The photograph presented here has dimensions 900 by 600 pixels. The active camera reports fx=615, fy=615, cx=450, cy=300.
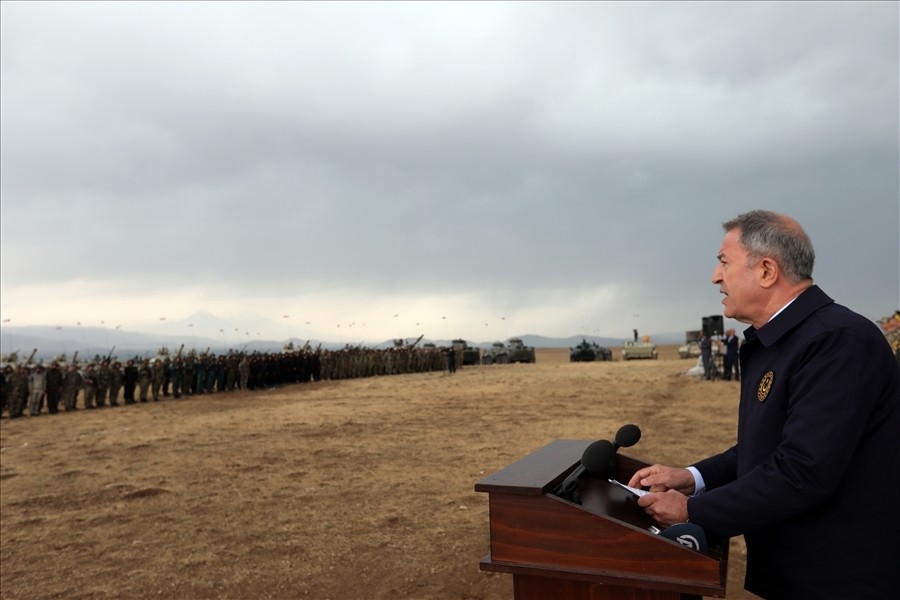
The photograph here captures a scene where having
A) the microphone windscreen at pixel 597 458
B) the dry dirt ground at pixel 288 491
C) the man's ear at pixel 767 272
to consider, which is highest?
the man's ear at pixel 767 272

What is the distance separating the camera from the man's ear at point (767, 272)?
1.76 metres

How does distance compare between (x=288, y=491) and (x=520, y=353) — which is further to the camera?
(x=520, y=353)

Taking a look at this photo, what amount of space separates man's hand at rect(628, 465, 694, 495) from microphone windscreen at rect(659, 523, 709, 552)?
0.94 ft

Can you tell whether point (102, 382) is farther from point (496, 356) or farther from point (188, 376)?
point (496, 356)

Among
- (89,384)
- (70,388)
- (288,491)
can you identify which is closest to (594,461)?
(288,491)

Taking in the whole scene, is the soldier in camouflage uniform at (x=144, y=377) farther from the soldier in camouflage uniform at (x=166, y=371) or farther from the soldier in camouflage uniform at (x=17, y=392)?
the soldier in camouflage uniform at (x=17, y=392)

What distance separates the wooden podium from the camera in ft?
5.04

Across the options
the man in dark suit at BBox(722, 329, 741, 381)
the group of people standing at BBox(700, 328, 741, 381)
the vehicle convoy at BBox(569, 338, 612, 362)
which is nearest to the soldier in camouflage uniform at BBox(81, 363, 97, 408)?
the group of people standing at BBox(700, 328, 741, 381)

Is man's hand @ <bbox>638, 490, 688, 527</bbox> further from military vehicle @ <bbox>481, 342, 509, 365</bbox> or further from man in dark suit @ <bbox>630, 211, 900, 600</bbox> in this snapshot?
military vehicle @ <bbox>481, 342, 509, 365</bbox>

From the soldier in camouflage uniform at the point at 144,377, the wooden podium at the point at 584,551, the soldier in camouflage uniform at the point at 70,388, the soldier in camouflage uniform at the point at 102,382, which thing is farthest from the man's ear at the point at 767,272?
the soldier in camouflage uniform at the point at 144,377

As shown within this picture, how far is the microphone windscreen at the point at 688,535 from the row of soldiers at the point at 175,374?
20.5m

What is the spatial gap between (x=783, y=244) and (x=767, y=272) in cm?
9

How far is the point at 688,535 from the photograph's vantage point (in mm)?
1587

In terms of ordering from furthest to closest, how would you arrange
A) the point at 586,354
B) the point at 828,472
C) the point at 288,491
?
the point at 586,354 → the point at 288,491 → the point at 828,472
